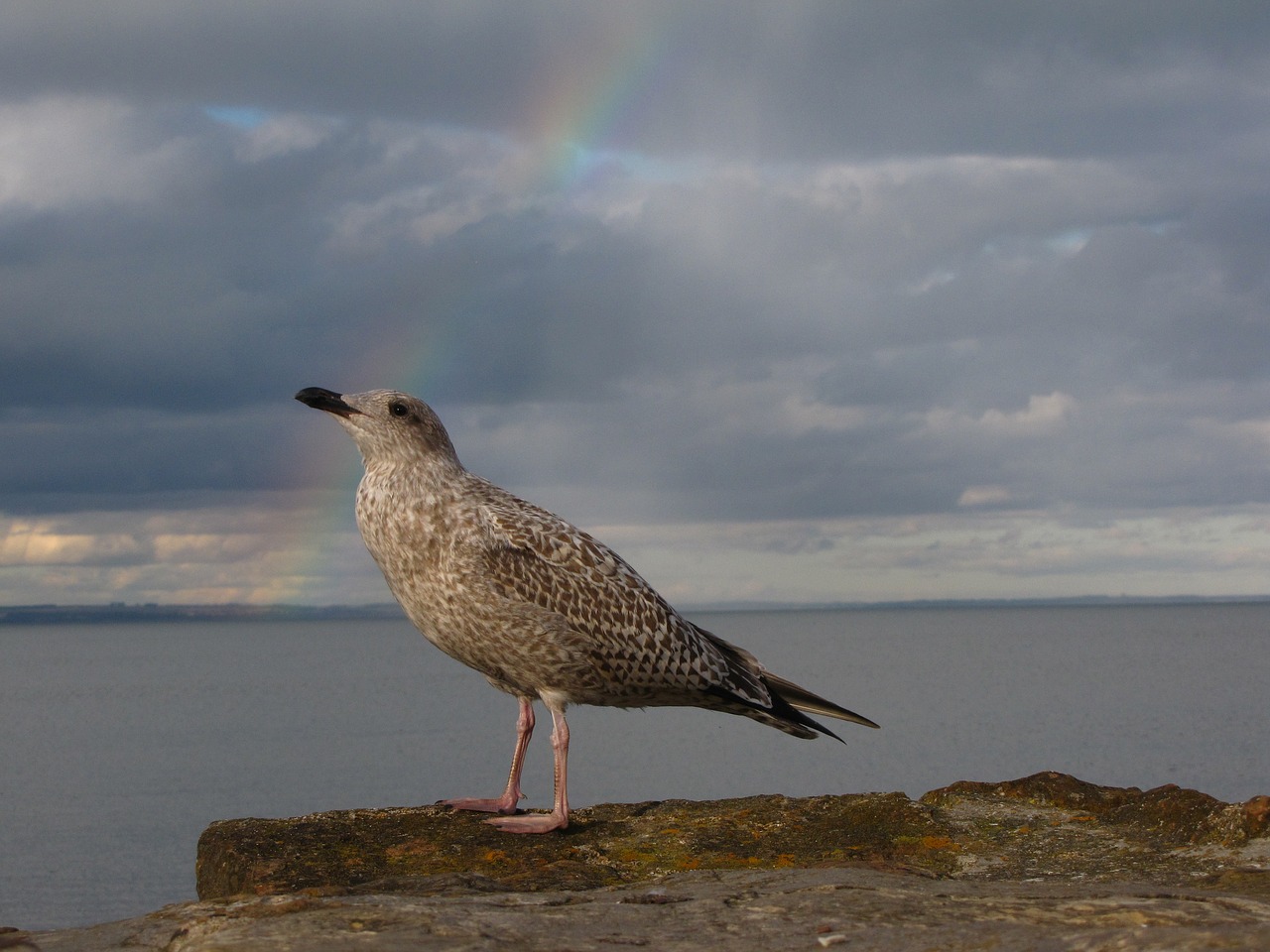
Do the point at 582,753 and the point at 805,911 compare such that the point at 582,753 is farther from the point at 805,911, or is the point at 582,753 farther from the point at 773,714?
the point at 805,911

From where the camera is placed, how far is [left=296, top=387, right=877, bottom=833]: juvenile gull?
8.52 metres

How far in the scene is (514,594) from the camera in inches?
336

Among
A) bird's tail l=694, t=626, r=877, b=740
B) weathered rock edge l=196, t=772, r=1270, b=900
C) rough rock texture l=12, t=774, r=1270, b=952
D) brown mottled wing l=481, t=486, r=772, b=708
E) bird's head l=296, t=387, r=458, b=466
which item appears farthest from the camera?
bird's tail l=694, t=626, r=877, b=740

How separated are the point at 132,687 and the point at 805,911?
166196mm

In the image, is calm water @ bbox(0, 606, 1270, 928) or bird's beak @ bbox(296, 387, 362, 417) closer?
bird's beak @ bbox(296, 387, 362, 417)

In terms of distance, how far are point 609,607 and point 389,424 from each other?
2.01 metres

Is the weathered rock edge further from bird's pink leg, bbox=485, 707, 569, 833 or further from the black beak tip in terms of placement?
the black beak tip

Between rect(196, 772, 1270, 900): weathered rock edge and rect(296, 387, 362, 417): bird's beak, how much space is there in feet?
9.22

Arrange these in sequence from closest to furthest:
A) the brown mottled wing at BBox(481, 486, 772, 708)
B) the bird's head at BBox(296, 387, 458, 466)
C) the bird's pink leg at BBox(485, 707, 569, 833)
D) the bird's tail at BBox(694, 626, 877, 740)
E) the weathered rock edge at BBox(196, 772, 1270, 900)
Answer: the weathered rock edge at BBox(196, 772, 1270, 900) < the bird's pink leg at BBox(485, 707, 569, 833) < the brown mottled wing at BBox(481, 486, 772, 708) < the bird's head at BBox(296, 387, 458, 466) < the bird's tail at BBox(694, 626, 877, 740)

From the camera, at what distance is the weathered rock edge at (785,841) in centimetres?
655

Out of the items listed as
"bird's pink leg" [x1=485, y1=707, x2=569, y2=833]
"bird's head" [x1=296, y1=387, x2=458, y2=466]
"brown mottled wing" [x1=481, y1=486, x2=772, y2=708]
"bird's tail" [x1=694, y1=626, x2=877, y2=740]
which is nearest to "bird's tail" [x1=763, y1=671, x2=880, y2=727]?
"bird's tail" [x1=694, y1=626, x2=877, y2=740]

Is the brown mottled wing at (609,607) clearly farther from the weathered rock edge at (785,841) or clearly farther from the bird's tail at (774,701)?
the weathered rock edge at (785,841)

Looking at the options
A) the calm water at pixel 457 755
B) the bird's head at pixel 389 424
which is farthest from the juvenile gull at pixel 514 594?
the calm water at pixel 457 755

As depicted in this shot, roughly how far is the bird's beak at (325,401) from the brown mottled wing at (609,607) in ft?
4.07
